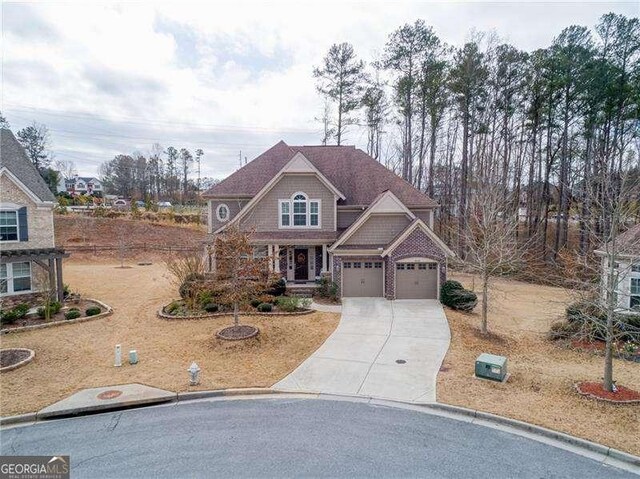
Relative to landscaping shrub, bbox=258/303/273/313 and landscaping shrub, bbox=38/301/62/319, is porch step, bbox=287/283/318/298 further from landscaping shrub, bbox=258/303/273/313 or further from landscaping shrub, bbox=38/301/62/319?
landscaping shrub, bbox=38/301/62/319

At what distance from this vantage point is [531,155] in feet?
107

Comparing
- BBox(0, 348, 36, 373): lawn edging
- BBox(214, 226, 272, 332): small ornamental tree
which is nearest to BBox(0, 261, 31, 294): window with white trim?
BBox(0, 348, 36, 373): lawn edging

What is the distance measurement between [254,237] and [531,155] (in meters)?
26.4

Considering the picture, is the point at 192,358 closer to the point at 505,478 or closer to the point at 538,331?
the point at 505,478

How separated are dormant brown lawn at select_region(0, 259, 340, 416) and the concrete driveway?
664 millimetres

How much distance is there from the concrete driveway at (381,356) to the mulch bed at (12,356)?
8.52 m

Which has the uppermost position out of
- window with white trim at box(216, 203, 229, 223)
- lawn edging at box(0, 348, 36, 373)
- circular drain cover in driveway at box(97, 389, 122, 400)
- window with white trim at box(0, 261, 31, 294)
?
window with white trim at box(216, 203, 229, 223)

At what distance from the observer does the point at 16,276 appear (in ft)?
61.0

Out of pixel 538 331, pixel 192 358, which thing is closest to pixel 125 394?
pixel 192 358

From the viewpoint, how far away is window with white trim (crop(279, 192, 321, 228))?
2169 centimetres

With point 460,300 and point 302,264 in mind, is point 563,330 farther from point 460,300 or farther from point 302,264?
point 302,264

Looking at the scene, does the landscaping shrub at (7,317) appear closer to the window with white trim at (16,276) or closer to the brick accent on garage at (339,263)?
the window with white trim at (16,276)

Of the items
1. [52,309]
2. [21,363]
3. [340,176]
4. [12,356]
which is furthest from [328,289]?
[12,356]

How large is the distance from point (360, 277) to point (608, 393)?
11.9 m
